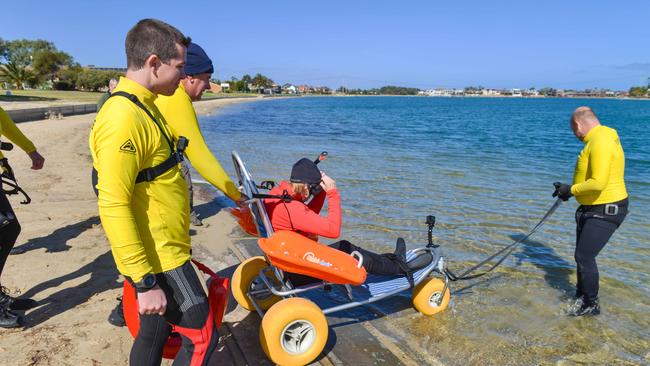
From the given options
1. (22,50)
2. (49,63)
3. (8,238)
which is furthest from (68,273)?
(22,50)

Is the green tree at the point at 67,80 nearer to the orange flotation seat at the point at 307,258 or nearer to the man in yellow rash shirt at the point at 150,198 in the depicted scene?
the orange flotation seat at the point at 307,258

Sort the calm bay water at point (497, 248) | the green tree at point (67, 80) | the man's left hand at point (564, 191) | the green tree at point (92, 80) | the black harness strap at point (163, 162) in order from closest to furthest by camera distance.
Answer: the black harness strap at point (163, 162), the calm bay water at point (497, 248), the man's left hand at point (564, 191), the green tree at point (92, 80), the green tree at point (67, 80)

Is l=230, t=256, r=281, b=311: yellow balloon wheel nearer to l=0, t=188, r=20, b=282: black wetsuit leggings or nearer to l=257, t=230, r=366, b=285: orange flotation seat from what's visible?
l=257, t=230, r=366, b=285: orange flotation seat

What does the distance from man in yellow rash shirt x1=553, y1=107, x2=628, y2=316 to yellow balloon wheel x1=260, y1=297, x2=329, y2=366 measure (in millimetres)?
2886

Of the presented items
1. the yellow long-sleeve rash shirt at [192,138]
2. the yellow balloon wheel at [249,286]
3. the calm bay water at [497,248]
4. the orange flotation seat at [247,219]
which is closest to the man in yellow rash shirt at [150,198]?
the yellow long-sleeve rash shirt at [192,138]

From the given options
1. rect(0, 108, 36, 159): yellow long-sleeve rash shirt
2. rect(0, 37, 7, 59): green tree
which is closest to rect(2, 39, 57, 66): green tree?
rect(0, 37, 7, 59): green tree

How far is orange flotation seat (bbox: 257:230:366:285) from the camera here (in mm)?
3336

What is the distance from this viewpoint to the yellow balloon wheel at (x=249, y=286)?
4.12 metres

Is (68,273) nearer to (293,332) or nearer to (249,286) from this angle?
(249,286)

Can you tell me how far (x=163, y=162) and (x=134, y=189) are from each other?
0.19m

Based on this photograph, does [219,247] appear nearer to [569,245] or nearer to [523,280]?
[523,280]

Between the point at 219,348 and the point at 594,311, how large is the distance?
3.87 m

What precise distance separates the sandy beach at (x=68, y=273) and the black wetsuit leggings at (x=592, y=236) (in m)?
3.62

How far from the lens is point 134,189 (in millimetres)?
2061
